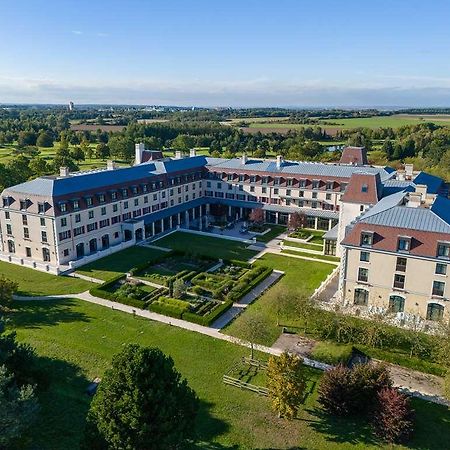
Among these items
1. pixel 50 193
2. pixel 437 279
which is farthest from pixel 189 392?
pixel 50 193

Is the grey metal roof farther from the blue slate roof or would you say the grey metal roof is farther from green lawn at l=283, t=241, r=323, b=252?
the blue slate roof

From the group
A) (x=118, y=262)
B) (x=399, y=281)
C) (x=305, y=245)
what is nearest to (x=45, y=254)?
(x=118, y=262)

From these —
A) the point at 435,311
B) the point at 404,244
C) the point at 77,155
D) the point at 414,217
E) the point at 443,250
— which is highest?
the point at 414,217

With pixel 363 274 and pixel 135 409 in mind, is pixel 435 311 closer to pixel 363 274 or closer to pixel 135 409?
pixel 363 274

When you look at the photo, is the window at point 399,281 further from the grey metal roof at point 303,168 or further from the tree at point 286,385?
the grey metal roof at point 303,168

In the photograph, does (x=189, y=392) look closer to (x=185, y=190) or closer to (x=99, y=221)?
(x=99, y=221)
